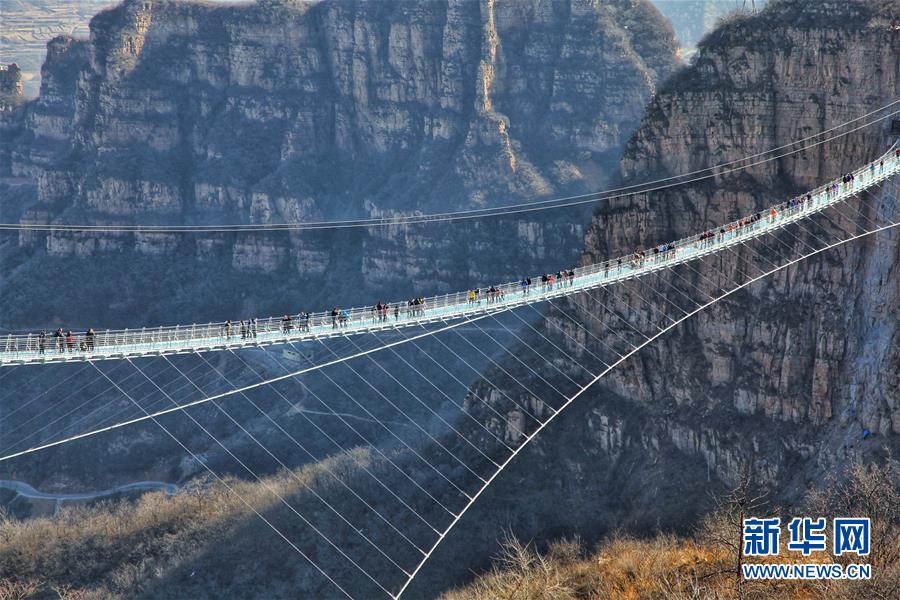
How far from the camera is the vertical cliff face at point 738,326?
86250 mm

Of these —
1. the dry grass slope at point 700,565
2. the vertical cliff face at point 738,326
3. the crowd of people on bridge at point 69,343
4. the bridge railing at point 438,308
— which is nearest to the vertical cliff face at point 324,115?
the vertical cliff face at point 738,326

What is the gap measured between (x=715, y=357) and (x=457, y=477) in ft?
53.0

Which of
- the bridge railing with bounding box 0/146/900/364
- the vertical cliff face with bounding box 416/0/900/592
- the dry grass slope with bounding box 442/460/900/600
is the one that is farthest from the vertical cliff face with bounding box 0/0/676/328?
the dry grass slope with bounding box 442/460/900/600

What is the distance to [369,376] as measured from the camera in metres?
121

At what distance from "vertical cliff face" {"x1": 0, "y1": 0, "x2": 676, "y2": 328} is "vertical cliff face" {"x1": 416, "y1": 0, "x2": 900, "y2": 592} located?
50.9 m

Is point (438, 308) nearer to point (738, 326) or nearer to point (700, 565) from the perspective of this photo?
point (738, 326)

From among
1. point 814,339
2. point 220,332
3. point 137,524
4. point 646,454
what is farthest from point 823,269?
point 137,524

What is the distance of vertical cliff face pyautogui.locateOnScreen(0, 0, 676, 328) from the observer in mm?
150000

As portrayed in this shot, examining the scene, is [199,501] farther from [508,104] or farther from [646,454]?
[508,104]

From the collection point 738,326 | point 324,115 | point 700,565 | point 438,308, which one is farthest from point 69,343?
point 324,115

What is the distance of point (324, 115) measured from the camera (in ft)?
524

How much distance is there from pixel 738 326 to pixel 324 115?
76.6 m

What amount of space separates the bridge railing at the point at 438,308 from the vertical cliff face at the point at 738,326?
8.07 feet

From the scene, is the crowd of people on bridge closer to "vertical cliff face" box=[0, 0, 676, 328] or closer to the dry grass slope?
the dry grass slope
